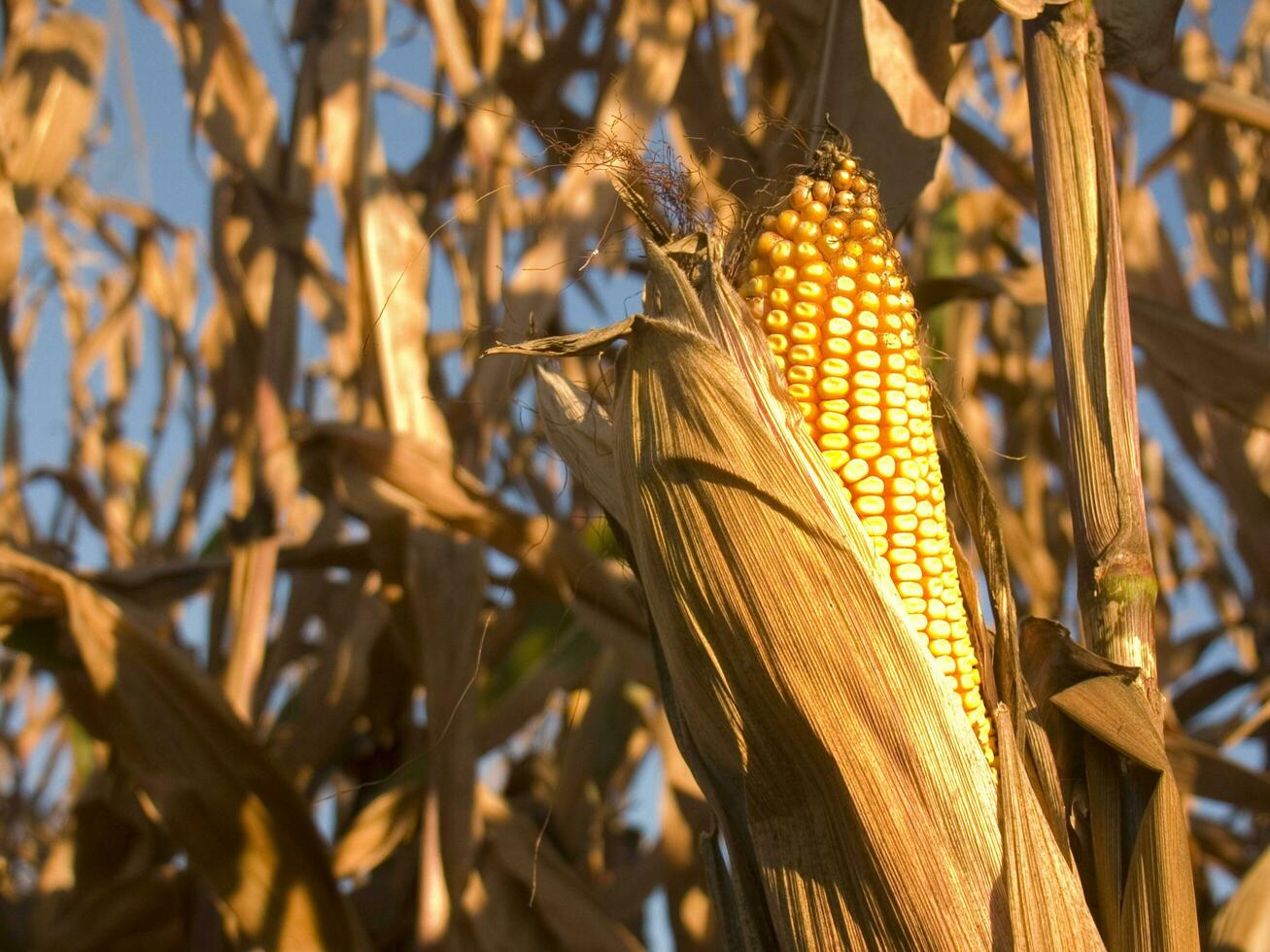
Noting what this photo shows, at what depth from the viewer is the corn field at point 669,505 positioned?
90 cm

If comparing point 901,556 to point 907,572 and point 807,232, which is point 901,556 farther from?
point 807,232

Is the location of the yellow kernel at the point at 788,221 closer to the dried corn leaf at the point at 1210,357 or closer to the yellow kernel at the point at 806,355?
the yellow kernel at the point at 806,355

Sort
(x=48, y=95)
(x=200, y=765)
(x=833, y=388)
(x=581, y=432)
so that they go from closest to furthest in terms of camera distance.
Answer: (x=833, y=388), (x=581, y=432), (x=200, y=765), (x=48, y=95)

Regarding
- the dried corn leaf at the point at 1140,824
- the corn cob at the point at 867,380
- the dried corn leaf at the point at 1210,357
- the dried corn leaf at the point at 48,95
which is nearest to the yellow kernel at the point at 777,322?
the corn cob at the point at 867,380

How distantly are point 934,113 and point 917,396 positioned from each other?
565 millimetres

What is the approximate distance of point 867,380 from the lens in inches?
37.8

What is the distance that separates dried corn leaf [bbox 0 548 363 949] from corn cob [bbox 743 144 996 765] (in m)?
1.07

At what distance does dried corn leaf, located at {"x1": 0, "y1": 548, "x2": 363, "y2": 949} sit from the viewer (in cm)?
166

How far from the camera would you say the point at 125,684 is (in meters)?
1.71

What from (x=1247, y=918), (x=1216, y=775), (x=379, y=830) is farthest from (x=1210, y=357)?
(x=379, y=830)

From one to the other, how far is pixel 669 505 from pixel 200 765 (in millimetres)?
1047

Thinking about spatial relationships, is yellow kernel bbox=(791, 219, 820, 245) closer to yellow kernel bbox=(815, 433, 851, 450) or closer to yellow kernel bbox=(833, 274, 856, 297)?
yellow kernel bbox=(833, 274, 856, 297)

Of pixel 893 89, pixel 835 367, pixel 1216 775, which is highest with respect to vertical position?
pixel 893 89

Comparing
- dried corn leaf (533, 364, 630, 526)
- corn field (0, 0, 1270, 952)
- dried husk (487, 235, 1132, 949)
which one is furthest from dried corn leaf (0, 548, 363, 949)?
dried husk (487, 235, 1132, 949)
